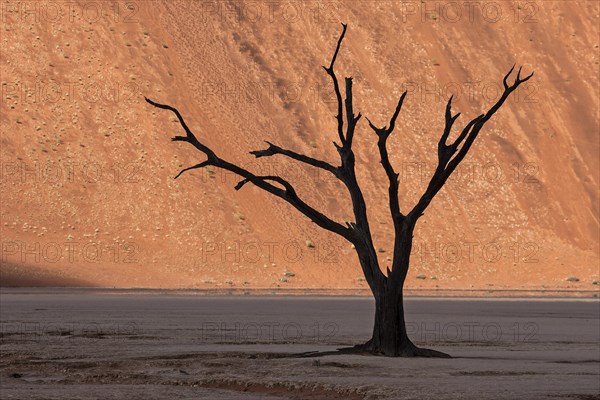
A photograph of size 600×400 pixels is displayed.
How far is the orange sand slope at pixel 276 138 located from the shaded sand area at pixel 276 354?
28322 millimetres

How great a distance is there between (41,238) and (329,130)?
2153cm

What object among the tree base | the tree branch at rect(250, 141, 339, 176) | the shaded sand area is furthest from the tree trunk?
the tree branch at rect(250, 141, 339, 176)

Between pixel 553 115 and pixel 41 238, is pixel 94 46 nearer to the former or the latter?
pixel 41 238

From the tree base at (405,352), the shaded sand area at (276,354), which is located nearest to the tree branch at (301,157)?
the tree base at (405,352)

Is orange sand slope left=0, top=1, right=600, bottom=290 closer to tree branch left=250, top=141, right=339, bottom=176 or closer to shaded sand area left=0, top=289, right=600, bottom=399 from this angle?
shaded sand area left=0, top=289, right=600, bottom=399

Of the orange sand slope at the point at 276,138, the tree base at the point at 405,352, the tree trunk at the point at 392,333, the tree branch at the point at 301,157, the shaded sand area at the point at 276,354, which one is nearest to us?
the shaded sand area at the point at 276,354

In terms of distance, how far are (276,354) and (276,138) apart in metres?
59.3

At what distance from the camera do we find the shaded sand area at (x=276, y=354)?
16.9m

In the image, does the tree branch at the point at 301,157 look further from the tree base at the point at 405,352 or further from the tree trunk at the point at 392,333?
the tree base at the point at 405,352

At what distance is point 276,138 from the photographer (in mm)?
81625

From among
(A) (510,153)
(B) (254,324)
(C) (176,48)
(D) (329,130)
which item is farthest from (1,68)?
(B) (254,324)

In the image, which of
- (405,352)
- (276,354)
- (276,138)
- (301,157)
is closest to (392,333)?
(405,352)

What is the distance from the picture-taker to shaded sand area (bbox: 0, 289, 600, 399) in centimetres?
1692

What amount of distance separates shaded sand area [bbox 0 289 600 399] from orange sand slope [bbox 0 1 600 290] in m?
28.3
